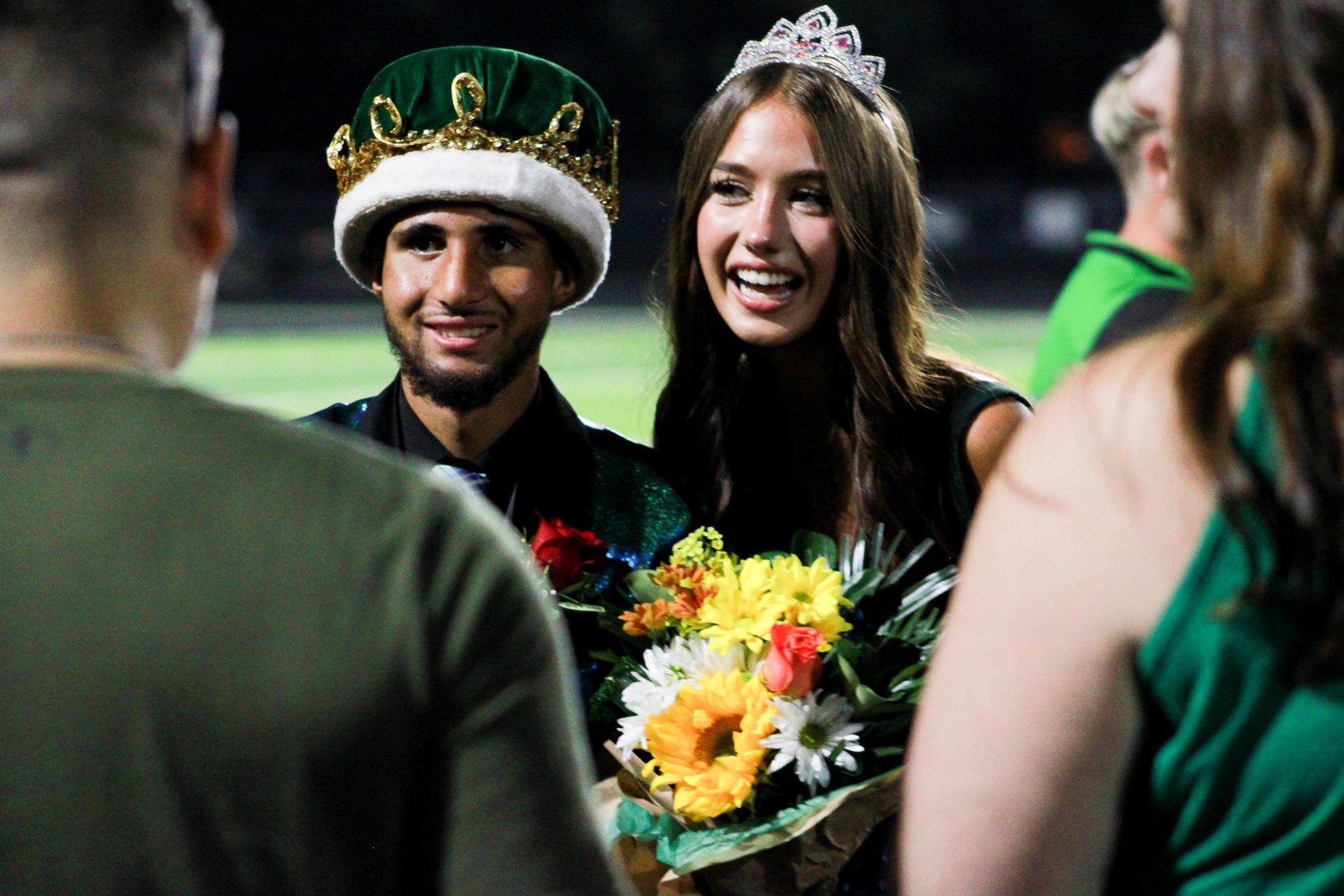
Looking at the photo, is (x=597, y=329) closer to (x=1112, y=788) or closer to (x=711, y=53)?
(x=711, y=53)

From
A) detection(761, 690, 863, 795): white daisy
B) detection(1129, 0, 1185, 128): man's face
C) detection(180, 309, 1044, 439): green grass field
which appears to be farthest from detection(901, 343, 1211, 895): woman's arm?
detection(180, 309, 1044, 439): green grass field

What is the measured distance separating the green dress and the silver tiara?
7.22 feet

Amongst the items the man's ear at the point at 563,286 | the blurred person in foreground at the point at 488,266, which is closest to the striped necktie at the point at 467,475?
the blurred person in foreground at the point at 488,266

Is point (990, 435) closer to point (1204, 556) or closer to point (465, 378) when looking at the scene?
point (465, 378)

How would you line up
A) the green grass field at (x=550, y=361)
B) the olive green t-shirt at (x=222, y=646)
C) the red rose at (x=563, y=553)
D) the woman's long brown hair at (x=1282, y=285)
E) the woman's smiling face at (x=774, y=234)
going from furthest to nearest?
the green grass field at (x=550, y=361) → the woman's smiling face at (x=774, y=234) → the red rose at (x=563, y=553) → the woman's long brown hair at (x=1282, y=285) → the olive green t-shirt at (x=222, y=646)

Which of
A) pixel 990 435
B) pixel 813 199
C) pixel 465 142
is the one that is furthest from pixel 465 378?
pixel 990 435

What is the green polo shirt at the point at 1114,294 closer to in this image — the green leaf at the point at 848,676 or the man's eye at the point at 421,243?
the green leaf at the point at 848,676

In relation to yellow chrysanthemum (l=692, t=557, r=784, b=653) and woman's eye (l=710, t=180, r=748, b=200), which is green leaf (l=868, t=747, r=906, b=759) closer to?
yellow chrysanthemum (l=692, t=557, r=784, b=653)

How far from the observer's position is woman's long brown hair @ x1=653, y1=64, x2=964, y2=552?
297cm

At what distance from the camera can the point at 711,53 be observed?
1220 inches

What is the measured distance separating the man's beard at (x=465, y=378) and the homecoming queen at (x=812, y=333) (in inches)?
17.8

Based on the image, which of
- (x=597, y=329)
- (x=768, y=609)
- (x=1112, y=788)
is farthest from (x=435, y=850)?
(x=597, y=329)

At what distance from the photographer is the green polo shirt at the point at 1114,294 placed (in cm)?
234

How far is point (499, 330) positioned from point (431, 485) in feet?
5.73
